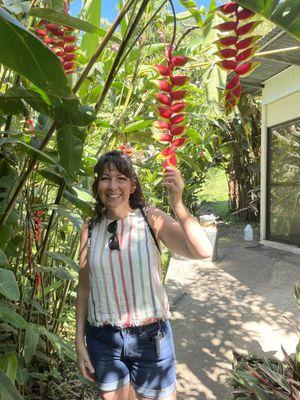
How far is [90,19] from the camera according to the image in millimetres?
1787

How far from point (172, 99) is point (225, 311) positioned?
3.63 m

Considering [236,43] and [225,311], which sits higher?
[236,43]

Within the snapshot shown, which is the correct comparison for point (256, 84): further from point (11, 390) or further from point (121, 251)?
point (11, 390)

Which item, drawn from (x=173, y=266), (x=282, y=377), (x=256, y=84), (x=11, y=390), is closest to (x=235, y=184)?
(x=256, y=84)

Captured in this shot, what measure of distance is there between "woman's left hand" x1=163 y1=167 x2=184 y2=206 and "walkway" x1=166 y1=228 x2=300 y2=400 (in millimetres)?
1756

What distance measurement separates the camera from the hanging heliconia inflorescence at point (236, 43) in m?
0.91

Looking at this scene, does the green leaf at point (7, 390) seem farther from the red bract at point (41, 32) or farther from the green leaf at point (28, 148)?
the red bract at point (41, 32)

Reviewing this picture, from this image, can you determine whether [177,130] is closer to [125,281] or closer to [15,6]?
[15,6]

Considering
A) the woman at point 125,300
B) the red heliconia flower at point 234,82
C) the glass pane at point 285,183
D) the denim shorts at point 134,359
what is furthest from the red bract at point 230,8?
the glass pane at point 285,183

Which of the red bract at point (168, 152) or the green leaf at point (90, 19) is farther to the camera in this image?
the green leaf at point (90, 19)

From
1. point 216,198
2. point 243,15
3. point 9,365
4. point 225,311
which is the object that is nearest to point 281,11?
point 243,15

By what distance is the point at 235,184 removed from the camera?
10922 millimetres

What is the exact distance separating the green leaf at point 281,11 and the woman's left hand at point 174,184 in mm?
634

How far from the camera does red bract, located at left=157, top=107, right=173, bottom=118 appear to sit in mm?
1145
